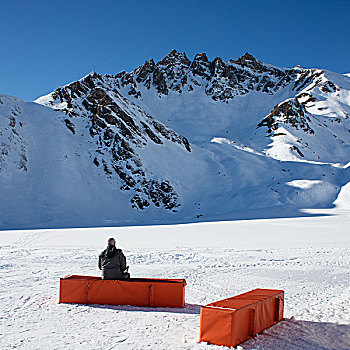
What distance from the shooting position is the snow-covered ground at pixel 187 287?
5496mm

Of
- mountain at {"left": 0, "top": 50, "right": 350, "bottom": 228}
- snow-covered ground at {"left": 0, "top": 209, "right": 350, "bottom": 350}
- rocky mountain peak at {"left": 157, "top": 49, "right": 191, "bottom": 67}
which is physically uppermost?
rocky mountain peak at {"left": 157, "top": 49, "right": 191, "bottom": 67}

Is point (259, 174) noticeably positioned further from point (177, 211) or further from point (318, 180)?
point (177, 211)

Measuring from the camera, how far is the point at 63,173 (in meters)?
36.2

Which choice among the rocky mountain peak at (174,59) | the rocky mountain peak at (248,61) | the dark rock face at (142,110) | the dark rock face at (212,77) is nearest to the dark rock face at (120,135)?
the dark rock face at (142,110)

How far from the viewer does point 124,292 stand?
735 centimetres

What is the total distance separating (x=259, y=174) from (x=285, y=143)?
32.0 ft

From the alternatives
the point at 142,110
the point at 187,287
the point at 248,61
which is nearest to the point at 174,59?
the point at 248,61

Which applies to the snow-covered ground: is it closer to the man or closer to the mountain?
the man

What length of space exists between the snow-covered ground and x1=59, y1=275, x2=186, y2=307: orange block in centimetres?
20

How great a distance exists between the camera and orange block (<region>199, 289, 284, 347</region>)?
5.20 m

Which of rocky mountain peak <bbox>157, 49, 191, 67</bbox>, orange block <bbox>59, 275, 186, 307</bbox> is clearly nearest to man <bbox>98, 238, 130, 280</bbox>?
orange block <bbox>59, 275, 186, 307</bbox>

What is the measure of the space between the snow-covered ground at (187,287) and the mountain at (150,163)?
14.0 metres

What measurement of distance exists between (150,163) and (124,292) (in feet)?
112

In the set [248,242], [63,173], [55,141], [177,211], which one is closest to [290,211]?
[177,211]
